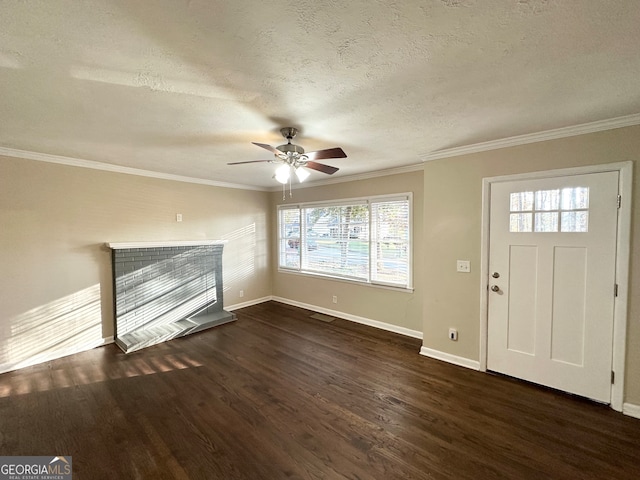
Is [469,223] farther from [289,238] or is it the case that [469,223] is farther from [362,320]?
[289,238]

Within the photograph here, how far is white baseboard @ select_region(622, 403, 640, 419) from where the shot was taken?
207cm

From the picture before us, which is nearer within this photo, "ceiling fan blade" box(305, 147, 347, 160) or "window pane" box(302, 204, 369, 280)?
"ceiling fan blade" box(305, 147, 347, 160)

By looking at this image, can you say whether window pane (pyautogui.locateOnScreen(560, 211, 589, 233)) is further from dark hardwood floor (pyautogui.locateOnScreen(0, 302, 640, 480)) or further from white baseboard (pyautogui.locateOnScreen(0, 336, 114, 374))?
white baseboard (pyautogui.locateOnScreen(0, 336, 114, 374))

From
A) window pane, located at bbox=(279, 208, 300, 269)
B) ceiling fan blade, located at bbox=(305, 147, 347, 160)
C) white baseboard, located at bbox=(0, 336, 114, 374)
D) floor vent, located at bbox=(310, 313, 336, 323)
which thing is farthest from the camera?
window pane, located at bbox=(279, 208, 300, 269)

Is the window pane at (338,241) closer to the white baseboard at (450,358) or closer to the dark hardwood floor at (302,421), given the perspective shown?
the white baseboard at (450,358)

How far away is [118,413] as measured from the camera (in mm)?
2135

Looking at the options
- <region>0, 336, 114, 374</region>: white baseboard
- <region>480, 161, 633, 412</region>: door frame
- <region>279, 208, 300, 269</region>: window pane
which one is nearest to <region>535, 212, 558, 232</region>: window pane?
<region>480, 161, 633, 412</region>: door frame

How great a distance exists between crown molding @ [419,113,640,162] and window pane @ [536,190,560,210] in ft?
1.60

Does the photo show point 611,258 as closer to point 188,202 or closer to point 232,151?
point 232,151

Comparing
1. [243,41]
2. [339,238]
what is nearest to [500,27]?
[243,41]

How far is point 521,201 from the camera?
99.3 inches

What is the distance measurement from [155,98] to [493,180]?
3.06m

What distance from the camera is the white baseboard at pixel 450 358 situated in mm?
2811

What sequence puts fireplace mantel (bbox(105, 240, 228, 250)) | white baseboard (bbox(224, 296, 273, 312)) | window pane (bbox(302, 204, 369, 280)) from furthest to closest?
white baseboard (bbox(224, 296, 273, 312)), window pane (bbox(302, 204, 369, 280)), fireplace mantel (bbox(105, 240, 228, 250))
